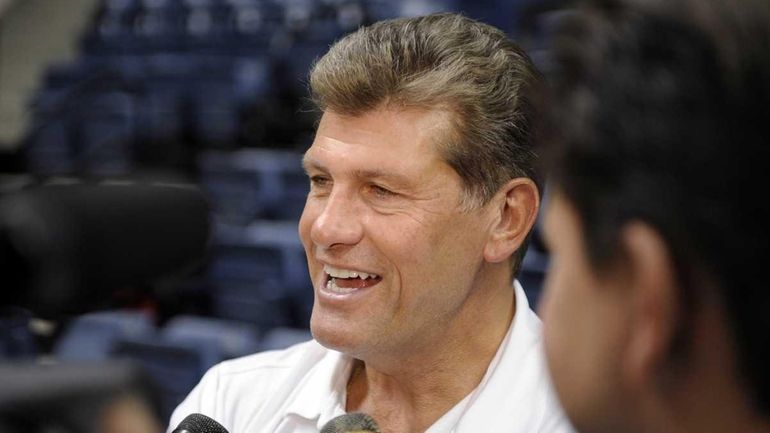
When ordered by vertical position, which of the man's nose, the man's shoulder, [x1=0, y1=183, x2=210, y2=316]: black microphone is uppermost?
[x1=0, y1=183, x2=210, y2=316]: black microphone

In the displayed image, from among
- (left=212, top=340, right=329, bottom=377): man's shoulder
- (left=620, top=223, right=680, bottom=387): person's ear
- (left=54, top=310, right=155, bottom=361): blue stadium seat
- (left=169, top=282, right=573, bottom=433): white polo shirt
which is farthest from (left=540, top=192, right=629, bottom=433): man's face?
(left=54, top=310, right=155, bottom=361): blue stadium seat

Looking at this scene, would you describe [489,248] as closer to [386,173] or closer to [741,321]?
[386,173]

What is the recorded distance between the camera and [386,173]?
5.57 ft

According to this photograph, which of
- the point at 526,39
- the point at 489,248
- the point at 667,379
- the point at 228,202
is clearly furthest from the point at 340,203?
the point at 228,202

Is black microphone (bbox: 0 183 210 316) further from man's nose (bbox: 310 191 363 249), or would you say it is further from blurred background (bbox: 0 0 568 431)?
man's nose (bbox: 310 191 363 249)

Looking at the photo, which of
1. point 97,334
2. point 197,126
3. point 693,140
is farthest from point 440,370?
point 197,126

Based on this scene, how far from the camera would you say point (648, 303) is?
62 cm

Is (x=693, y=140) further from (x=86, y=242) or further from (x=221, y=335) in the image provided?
(x=221, y=335)

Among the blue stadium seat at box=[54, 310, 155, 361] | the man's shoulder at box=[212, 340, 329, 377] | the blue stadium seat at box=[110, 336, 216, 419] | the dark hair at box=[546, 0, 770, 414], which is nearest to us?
the dark hair at box=[546, 0, 770, 414]

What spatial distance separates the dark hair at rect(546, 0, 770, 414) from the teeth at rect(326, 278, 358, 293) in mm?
1112

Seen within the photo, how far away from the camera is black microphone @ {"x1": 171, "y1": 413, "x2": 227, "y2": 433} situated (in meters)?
1.26

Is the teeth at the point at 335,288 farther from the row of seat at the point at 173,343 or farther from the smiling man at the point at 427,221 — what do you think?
the row of seat at the point at 173,343

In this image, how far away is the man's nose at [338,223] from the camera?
1.70 m

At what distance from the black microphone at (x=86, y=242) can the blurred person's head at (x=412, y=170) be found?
2.93 feet
